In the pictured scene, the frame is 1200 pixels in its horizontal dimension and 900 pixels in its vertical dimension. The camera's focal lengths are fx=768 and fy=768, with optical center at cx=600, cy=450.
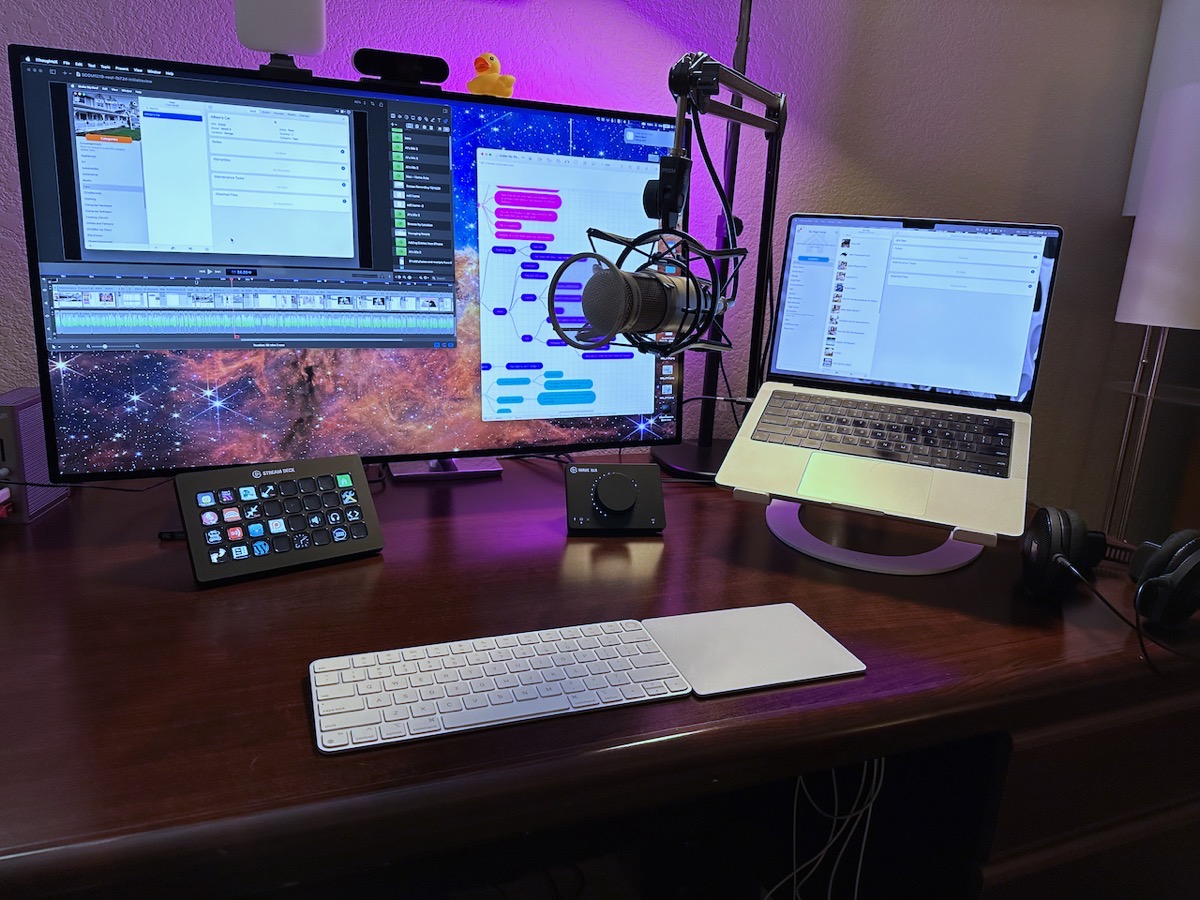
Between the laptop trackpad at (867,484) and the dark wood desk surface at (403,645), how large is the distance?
3.2 inches

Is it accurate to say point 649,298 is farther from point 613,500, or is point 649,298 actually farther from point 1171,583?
point 1171,583

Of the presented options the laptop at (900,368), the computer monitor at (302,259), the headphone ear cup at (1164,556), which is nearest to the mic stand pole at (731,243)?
the laptop at (900,368)

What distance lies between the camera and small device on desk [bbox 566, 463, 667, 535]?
2.95ft

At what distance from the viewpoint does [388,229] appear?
34.9 inches

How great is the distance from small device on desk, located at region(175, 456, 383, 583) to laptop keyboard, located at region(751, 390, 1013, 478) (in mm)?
491

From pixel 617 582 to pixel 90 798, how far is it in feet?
1.51

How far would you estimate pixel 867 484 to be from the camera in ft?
2.89

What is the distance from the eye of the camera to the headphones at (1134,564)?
69 cm

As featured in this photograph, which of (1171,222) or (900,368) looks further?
(1171,222)

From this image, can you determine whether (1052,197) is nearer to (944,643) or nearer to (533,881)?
(944,643)

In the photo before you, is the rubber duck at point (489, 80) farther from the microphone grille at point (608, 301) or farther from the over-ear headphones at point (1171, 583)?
the over-ear headphones at point (1171, 583)

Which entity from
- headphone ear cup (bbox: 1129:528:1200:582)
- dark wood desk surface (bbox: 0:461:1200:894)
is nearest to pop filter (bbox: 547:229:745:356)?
dark wood desk surface (bbox: 0:461:1200:894)

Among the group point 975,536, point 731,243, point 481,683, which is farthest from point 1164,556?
point 481,683

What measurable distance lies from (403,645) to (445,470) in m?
0.48
